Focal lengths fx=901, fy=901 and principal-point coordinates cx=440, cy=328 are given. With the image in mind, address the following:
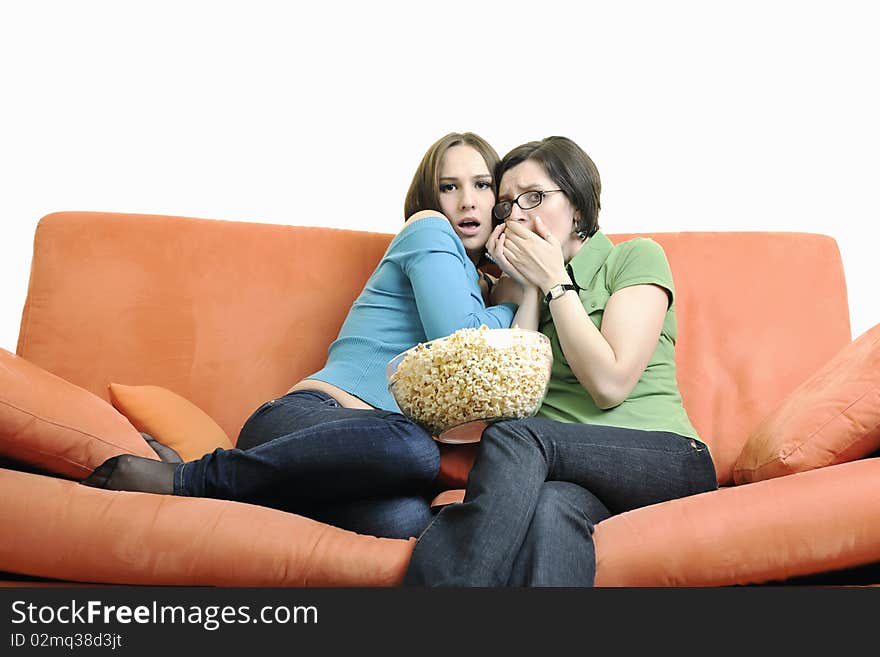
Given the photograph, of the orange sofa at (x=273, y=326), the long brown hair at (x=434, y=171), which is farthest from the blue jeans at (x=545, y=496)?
the long brown hair at (x=434, y=171)

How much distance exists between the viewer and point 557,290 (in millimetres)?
1905

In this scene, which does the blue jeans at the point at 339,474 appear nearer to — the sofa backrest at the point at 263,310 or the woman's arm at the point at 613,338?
the woman's arm at the point at 613,338

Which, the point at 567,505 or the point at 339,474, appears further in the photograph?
the point at 339,474

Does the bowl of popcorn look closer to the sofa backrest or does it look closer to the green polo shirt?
the green polo shirt

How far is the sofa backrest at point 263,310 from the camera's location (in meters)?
2.20

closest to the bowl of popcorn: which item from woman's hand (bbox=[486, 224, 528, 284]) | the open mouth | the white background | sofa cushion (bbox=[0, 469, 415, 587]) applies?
sofa cushion (bbox=[0, 469, 415, 587])

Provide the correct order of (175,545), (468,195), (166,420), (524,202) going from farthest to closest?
(468,195), (524,202), (166,420), (175,545)

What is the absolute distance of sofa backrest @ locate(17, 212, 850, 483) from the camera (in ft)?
7.23

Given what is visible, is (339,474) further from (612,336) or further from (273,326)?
Answer: (273,326)

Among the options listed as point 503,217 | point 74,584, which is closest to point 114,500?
point 74,584

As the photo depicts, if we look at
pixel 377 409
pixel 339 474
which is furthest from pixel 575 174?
pixel 339 474

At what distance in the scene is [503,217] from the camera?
87.0 inches

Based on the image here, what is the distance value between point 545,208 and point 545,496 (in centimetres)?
86

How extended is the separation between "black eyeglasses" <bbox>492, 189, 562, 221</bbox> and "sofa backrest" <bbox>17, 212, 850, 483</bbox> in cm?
42
